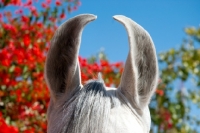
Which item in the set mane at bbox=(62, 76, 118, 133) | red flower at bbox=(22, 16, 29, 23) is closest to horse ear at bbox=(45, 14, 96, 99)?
mane at bbox=(62, 76, 118, 133)

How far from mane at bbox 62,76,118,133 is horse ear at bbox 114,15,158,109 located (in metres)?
0.09

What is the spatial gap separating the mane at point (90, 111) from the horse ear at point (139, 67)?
87 mm

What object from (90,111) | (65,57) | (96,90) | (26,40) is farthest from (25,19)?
(90,111)

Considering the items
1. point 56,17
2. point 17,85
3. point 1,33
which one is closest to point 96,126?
point 17,85

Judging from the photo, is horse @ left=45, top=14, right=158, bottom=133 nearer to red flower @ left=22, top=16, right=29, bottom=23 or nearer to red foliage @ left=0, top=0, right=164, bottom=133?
red foliage @ left=0, top=0, right=164, bottom=133

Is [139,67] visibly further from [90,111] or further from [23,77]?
[23,77]

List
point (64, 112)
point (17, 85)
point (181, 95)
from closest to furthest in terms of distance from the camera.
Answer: point (64, 112) → point (17, 85) → point (181, 95)

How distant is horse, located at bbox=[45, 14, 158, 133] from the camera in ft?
5.12

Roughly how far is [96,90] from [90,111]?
128 mm

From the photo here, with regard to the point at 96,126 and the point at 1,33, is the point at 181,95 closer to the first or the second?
the point at 1,33

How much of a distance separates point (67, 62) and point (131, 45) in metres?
0.31

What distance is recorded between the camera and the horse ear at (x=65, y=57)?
1647 millimetres

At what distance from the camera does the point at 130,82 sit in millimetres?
1686

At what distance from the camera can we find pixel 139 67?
167cm
